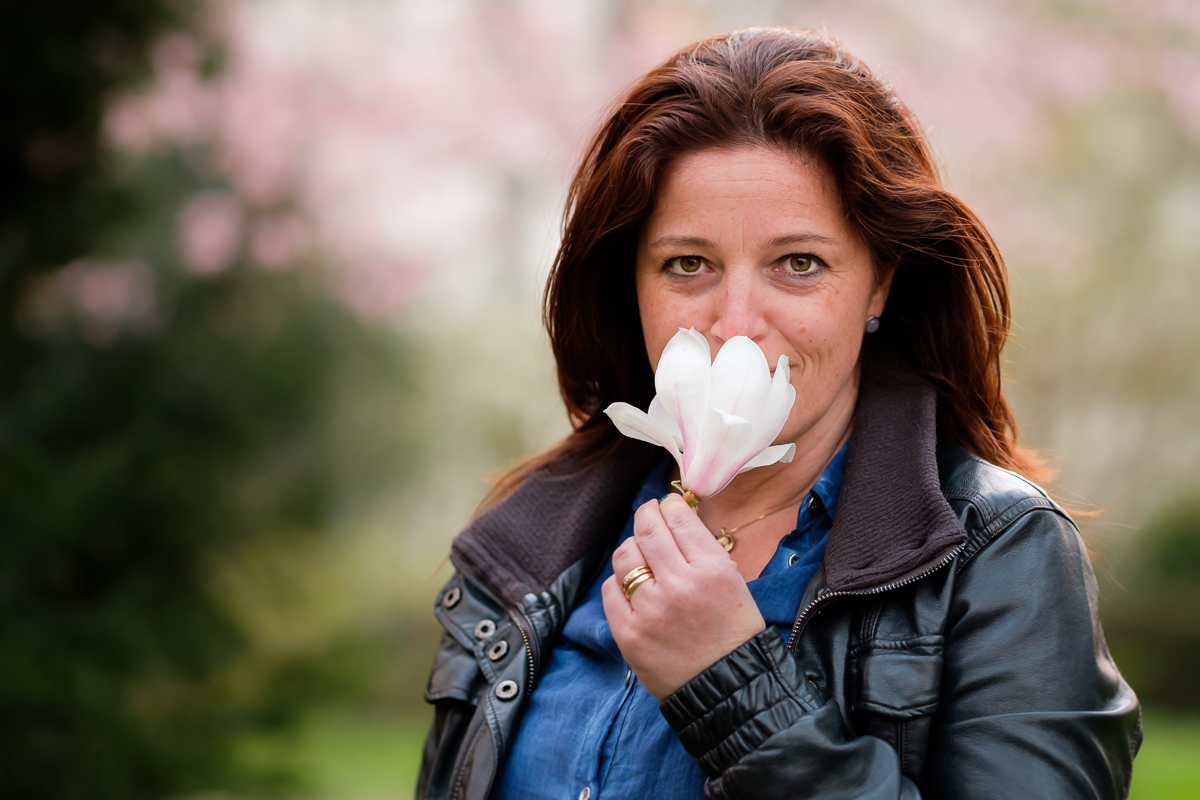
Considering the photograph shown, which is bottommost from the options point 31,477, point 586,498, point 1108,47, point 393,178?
point 586,498

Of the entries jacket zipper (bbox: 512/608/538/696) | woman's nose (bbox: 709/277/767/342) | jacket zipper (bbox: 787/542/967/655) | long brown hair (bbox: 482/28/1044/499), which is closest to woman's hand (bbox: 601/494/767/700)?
jacket zipper (bbox: 787/542/967/655)

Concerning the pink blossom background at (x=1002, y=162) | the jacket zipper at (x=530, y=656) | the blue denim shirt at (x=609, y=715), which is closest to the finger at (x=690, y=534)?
the blue denim shirt at (x=609, y=715)

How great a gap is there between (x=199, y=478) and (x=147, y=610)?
1.82 feet

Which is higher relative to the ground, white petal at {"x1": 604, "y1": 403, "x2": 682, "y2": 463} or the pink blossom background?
the pink blossom background

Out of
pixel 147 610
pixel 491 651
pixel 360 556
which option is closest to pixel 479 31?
pixel 360 556

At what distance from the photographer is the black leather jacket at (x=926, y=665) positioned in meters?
1.36

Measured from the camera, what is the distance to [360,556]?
6.68 meters

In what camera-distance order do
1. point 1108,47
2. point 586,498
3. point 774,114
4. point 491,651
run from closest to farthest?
point 774,114, point 491,651, point 586,498, point 1108,47

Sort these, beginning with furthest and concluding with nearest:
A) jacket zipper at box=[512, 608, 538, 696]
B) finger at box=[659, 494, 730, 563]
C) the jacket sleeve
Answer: jacket zipper at box=[512, 608, 538, 696]
finger at box=[659, 494, 730, 563]
the jacket sleeve

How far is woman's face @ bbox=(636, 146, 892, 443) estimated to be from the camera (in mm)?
1647

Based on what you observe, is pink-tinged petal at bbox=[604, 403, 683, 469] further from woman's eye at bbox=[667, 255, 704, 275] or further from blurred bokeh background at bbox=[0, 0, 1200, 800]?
blurred bokeh background at bbox=[0, 0, 1200, 800]

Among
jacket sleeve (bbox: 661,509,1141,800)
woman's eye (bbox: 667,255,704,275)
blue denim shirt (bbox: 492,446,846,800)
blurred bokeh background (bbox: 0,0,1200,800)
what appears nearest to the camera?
jacket sleeve (bbox: 661,509,1141,800)

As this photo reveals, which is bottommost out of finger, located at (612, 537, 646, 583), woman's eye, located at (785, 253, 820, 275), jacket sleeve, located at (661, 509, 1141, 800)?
jacket sleeve, located at (661, 509, 1141, 800)

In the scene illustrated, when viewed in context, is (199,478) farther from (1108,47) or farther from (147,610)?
(1108,47)
